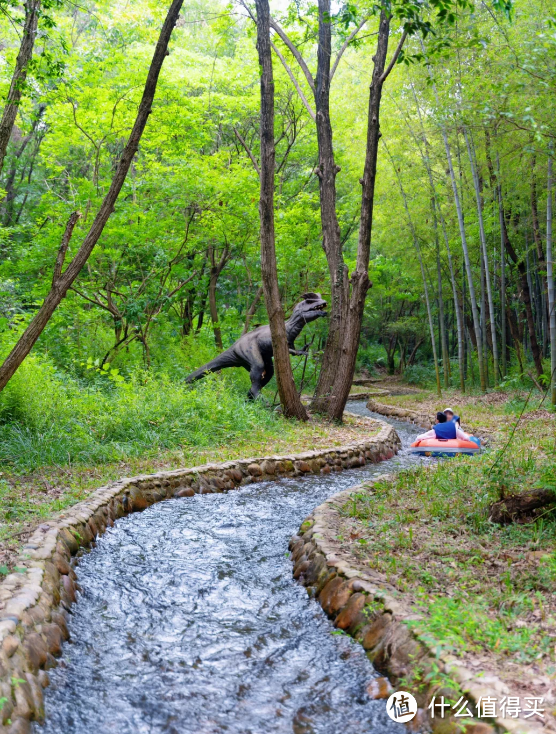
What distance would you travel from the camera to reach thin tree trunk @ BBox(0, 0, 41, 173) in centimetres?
645

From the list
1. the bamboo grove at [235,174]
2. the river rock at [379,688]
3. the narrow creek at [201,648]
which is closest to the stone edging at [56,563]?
the narrow creek at [201,648]

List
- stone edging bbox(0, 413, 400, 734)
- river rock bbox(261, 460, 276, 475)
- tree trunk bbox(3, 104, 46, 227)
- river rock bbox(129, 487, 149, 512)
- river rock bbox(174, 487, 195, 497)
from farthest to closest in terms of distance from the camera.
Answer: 1. tree trunk bbox(3, 104, 46, 227)
2. river rock bbox(261, 460, 276, 475)
3. river rock bbox(174, 487, 195, 497)
4. river rock bbox(129, 487, 149, 512)
5. stone edging bbox(0, 413, 400, 734)

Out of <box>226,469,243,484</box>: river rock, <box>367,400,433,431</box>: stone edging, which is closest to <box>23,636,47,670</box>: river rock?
<box>226,469,243,484</box>: river rock

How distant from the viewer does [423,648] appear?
2.92 metres

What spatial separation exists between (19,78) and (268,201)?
4425 mm

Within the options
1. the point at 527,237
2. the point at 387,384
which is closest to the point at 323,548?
the point at 527,237

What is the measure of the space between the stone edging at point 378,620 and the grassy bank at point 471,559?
0.09m

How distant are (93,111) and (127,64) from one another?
7.07ft

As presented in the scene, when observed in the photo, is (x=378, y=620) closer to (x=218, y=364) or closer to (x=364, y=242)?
(x=364, y=242)

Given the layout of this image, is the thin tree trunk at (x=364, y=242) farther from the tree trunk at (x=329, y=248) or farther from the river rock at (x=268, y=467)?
the river rock at (x=268, y=467)

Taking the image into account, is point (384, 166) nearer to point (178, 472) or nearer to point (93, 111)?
point (93, 111)

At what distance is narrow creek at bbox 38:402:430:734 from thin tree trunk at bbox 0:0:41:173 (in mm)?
4335

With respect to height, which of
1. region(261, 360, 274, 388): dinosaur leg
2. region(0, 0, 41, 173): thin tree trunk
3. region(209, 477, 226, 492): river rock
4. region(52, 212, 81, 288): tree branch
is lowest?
region(209, 477, 226, 492): river rock

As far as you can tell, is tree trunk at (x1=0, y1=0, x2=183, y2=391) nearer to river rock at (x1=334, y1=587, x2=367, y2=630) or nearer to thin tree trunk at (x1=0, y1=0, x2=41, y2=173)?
thin tree trunk at (x1=0, y1=0, x2=41, y2=173)
